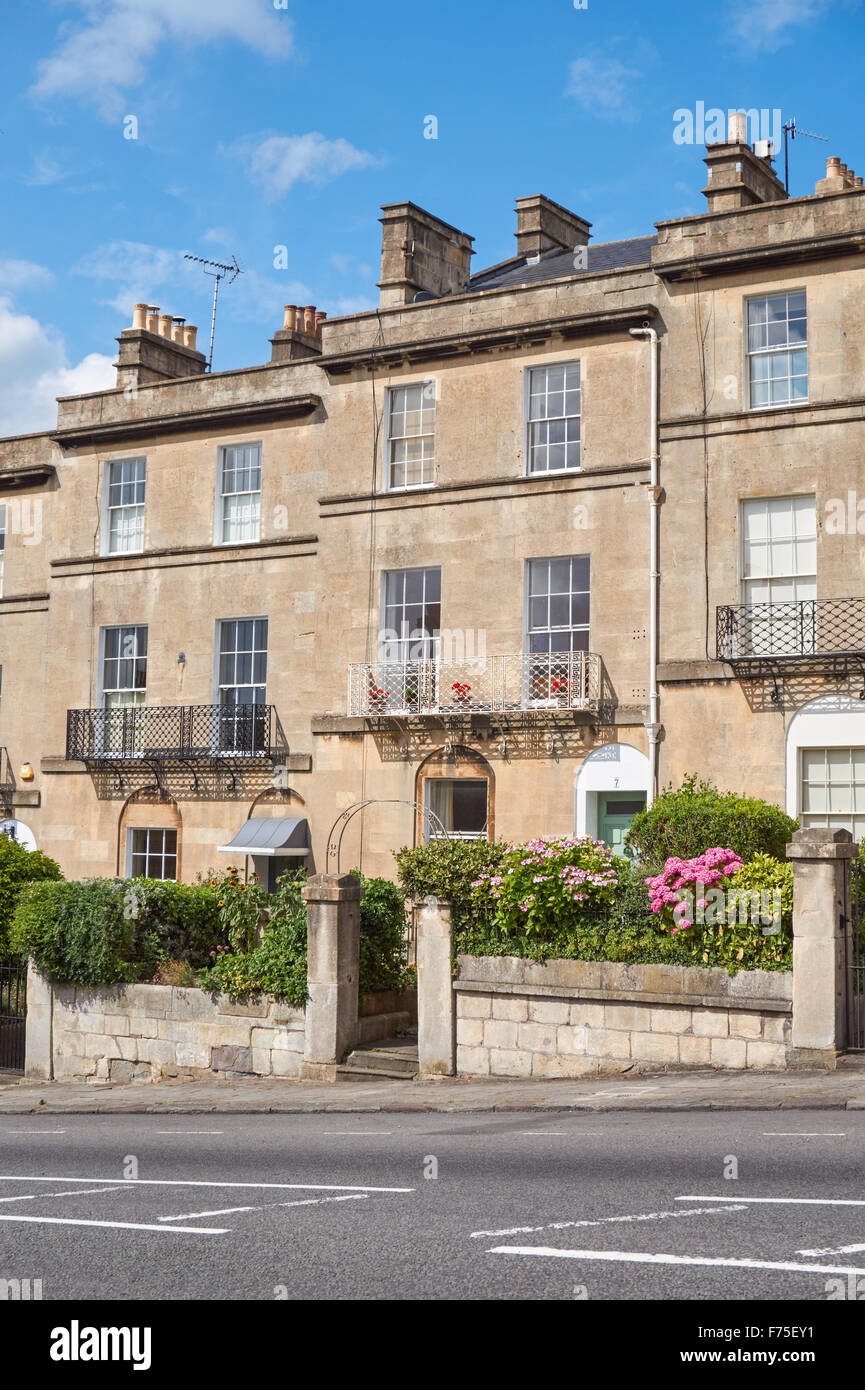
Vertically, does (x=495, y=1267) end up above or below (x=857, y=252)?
below

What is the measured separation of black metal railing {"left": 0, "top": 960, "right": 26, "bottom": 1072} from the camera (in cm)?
2083

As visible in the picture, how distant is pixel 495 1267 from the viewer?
6.86 metres

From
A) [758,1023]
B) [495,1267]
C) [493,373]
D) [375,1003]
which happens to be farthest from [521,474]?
[495,1267]

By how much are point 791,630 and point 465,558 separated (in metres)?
6.21

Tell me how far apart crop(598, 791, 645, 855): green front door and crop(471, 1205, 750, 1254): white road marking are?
1531 cm

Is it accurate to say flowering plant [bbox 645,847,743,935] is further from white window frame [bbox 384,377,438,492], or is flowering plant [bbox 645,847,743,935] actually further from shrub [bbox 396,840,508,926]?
white window frame [bbox 384,377,438,492]

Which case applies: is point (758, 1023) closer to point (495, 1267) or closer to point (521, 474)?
point (495, 1267)

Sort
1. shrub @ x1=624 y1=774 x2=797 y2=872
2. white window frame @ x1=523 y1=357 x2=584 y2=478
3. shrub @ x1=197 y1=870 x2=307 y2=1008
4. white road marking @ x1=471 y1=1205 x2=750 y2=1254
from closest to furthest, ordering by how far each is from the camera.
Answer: white road marking @ x1=471 y1=1205 x2=750 y2=1254
shrub @ x1=197 y1=870 x2=307 y2=1008
shrub @ x1=624 y1=774 x2=797 y2=872
white window frame @ x1=523 y1=357 x2=584 y2=478

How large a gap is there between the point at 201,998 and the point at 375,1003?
2320mm

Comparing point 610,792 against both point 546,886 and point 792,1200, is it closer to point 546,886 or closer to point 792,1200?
point 546,886

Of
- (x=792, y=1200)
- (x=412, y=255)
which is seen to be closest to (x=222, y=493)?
(x=412, y=255)

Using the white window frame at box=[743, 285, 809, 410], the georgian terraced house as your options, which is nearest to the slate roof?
the georgian terraced house

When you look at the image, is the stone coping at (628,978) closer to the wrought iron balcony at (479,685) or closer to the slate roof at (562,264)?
the wrought iron balcony at (479,685)

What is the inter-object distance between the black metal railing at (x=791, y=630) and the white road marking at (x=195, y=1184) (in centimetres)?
1386
